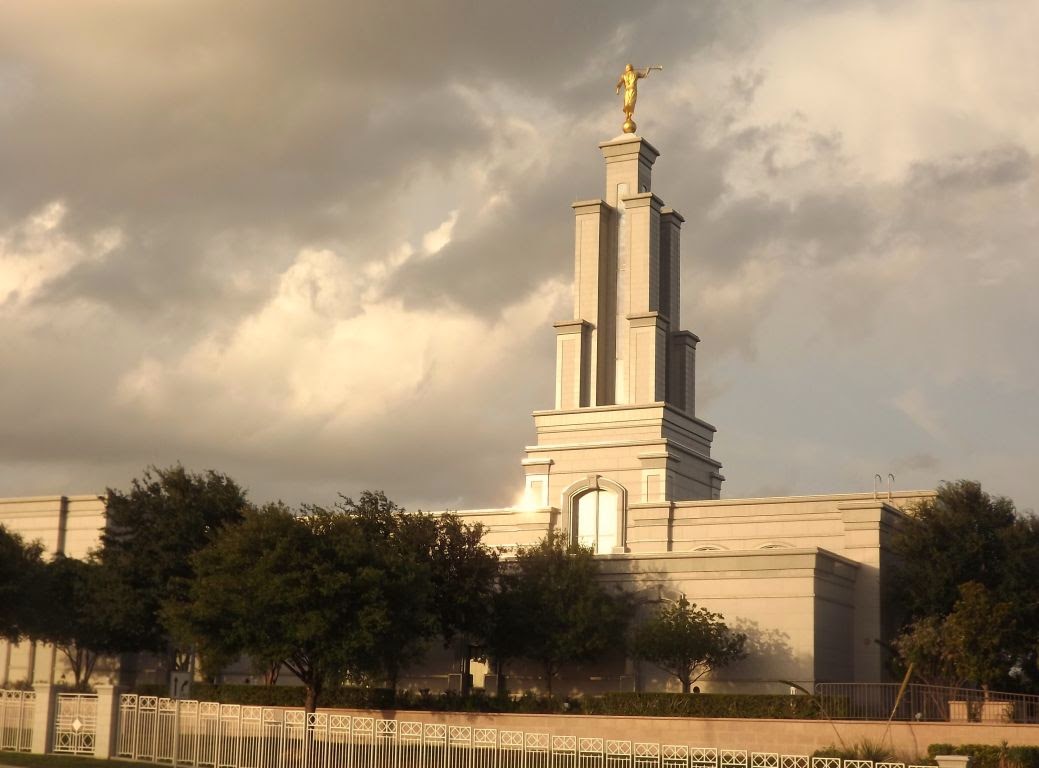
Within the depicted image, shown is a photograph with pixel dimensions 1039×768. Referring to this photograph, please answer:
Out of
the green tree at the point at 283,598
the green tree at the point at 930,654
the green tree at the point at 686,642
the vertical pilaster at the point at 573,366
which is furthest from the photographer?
the vertical pilaster at the point at 573,366

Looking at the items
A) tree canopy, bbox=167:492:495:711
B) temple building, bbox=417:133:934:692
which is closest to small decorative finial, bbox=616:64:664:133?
temple building, bbox=417:133:934:692

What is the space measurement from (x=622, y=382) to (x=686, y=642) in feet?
60.1

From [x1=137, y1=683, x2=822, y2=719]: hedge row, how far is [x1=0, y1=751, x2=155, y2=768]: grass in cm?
1308

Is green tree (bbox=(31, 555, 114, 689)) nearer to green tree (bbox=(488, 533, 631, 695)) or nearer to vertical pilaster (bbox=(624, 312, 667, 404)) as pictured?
green tree (bbox=(488, 533, 631, 695))

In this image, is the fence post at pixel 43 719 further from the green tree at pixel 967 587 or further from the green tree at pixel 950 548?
the green tree at pixel 950 548

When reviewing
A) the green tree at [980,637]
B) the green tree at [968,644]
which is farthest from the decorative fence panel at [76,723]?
the green tree at [980,637]

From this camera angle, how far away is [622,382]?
209ft

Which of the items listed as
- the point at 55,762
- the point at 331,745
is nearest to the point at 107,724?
the point at 55,762

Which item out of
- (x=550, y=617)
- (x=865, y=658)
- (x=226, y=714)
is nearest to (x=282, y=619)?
(x=226, y=714)

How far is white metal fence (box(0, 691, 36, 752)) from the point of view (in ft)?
123

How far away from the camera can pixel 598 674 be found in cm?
5181

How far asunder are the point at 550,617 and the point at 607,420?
1468 cm

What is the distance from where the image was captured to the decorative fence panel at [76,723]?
36.5 meters

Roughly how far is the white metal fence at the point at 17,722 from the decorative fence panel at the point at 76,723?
0.85 m
